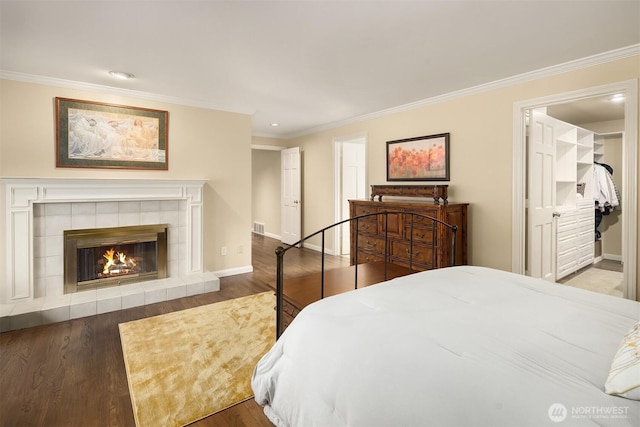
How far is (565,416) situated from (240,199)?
4428 mm

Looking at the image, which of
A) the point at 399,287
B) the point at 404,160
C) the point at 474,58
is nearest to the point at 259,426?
the point at 399,287

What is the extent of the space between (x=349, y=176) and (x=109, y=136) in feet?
12.6

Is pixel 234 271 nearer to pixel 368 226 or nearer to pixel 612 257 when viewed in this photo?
pixel 368 226

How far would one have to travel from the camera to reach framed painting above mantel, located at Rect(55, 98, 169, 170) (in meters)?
3.49

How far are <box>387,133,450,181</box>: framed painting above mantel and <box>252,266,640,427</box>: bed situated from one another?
2886 millimetres

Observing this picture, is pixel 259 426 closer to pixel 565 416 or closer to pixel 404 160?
pixel 565 416

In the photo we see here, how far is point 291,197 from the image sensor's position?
22.5ft

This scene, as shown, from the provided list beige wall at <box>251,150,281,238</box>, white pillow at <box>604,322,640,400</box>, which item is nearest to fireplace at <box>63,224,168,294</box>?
beige wall at <box>251,150,281,238</box>

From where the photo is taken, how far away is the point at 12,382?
2.10 metres

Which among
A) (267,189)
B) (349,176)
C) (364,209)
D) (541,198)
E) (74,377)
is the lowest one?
(74,377)

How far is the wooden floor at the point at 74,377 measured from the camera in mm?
1782

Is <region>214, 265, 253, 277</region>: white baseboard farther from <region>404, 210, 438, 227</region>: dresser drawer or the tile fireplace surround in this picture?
<region>404, 210, 438, 227</region>: dresser drawer

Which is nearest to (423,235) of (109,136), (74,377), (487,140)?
(487,140)

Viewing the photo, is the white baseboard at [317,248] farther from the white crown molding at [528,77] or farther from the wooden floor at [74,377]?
the wooden floor at [74,377]
